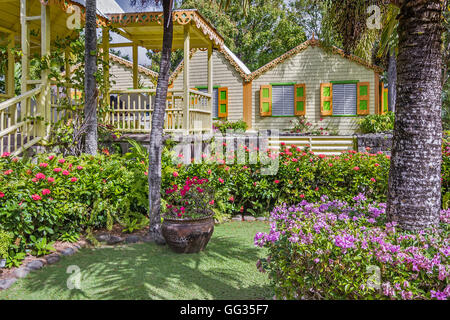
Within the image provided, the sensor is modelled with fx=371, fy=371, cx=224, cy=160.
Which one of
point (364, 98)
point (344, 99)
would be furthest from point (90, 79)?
point (364, 98)

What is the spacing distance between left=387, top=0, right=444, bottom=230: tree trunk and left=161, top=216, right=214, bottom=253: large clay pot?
2679mm

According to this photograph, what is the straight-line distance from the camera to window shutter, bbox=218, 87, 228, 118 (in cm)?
1886

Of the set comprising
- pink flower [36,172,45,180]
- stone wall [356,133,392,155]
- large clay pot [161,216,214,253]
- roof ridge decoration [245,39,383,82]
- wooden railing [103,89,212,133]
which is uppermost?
roof ridge decoration [245,39,383,82]

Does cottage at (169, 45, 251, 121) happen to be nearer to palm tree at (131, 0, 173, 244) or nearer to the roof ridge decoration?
the roof ridge decoration

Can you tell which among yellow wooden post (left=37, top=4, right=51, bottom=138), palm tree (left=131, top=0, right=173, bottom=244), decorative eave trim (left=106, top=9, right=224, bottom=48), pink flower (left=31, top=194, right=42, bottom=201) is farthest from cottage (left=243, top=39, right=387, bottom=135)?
pink flower (left=31, top=194, right=42, bottom=201)

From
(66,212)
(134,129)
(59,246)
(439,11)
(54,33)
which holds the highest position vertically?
(54,33)

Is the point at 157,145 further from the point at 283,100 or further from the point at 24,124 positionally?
the point at 283,100

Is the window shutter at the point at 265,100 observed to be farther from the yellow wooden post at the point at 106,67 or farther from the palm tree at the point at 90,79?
the palm tree at the point at 90,79

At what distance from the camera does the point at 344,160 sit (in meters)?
7.84

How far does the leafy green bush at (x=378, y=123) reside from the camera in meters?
15.6

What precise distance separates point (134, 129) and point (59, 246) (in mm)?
4851
